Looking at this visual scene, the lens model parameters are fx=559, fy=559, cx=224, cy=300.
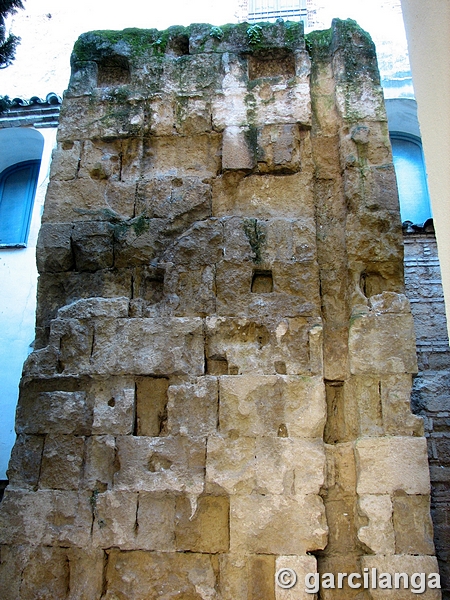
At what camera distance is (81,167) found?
426 cm

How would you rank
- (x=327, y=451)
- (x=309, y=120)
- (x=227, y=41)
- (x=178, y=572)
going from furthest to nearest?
(x=227, y=41) < (x=309, y=120) < (x=327, y=451) < (x=178, y=572)

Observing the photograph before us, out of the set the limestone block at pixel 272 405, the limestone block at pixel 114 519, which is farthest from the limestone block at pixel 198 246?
the limestone block at pixel 114 519

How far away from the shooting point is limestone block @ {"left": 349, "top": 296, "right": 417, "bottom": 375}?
11.2ft

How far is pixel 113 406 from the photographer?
3.50m

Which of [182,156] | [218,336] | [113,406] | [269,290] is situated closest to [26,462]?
[113,406]

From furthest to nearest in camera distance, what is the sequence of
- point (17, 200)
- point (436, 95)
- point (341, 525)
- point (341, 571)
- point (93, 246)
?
point (17, 200), point (93, 246), point (341, 525), point (341, 571), point (436, 95)

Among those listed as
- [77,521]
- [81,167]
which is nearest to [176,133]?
[81,167]

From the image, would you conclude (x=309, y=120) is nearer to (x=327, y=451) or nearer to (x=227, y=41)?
(x=227, y=41)

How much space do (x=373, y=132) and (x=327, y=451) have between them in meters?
2.29

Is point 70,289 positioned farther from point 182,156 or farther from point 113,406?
point 182,156

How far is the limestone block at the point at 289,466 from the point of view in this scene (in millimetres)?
3211

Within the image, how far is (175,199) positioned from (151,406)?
1501mm

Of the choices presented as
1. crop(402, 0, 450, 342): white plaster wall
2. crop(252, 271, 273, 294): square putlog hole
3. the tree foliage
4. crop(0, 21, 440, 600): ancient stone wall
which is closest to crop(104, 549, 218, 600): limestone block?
crop(0, 21, 440, 600): ancient stone wall

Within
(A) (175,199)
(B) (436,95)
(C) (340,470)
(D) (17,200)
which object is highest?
(D) (17,200)
